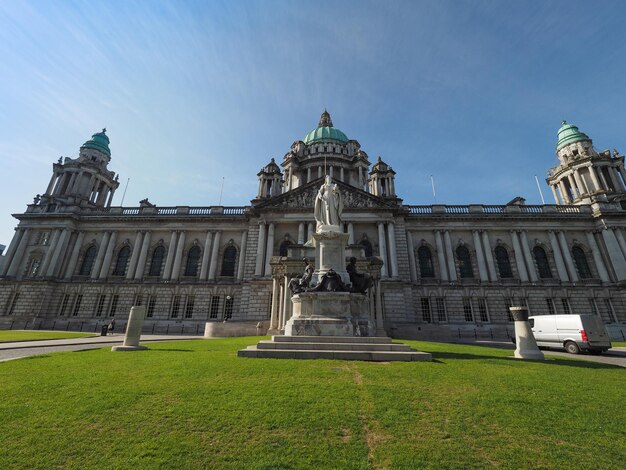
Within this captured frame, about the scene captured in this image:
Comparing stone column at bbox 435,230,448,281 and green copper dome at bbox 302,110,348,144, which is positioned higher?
green copper dome at bbox 302,110,348,144

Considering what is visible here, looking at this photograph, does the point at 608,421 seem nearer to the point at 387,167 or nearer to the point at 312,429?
the point at 312,429

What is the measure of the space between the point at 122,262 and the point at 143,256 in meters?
3.35

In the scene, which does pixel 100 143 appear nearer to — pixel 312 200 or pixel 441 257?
pixel 312 200

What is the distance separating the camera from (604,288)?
112ft

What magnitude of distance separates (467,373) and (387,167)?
122 feet

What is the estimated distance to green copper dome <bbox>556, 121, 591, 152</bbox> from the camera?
45.0 metres

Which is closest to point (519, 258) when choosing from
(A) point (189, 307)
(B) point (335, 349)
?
(B) point (335, 349)

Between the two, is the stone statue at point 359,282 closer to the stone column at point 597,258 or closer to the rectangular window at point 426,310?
the rectangular window at point 426,310

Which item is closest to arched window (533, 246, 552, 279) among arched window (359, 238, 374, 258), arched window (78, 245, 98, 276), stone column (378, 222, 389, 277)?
stone column (378, 222, 389, 277)

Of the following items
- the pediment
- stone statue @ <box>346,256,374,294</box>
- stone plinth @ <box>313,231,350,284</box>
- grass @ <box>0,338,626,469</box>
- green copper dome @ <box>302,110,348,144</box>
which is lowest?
grass @ <box>0,338,626,469</box>

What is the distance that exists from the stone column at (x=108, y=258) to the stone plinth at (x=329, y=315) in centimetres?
3672

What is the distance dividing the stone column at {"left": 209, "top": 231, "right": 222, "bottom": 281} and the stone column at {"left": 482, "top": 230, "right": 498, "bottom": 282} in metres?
33.4

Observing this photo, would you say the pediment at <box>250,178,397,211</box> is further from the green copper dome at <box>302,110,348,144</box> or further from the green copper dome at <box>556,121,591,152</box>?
the green copper dome at <box>556,121,591,152</box>

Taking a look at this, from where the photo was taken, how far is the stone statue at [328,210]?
13.5 meters
